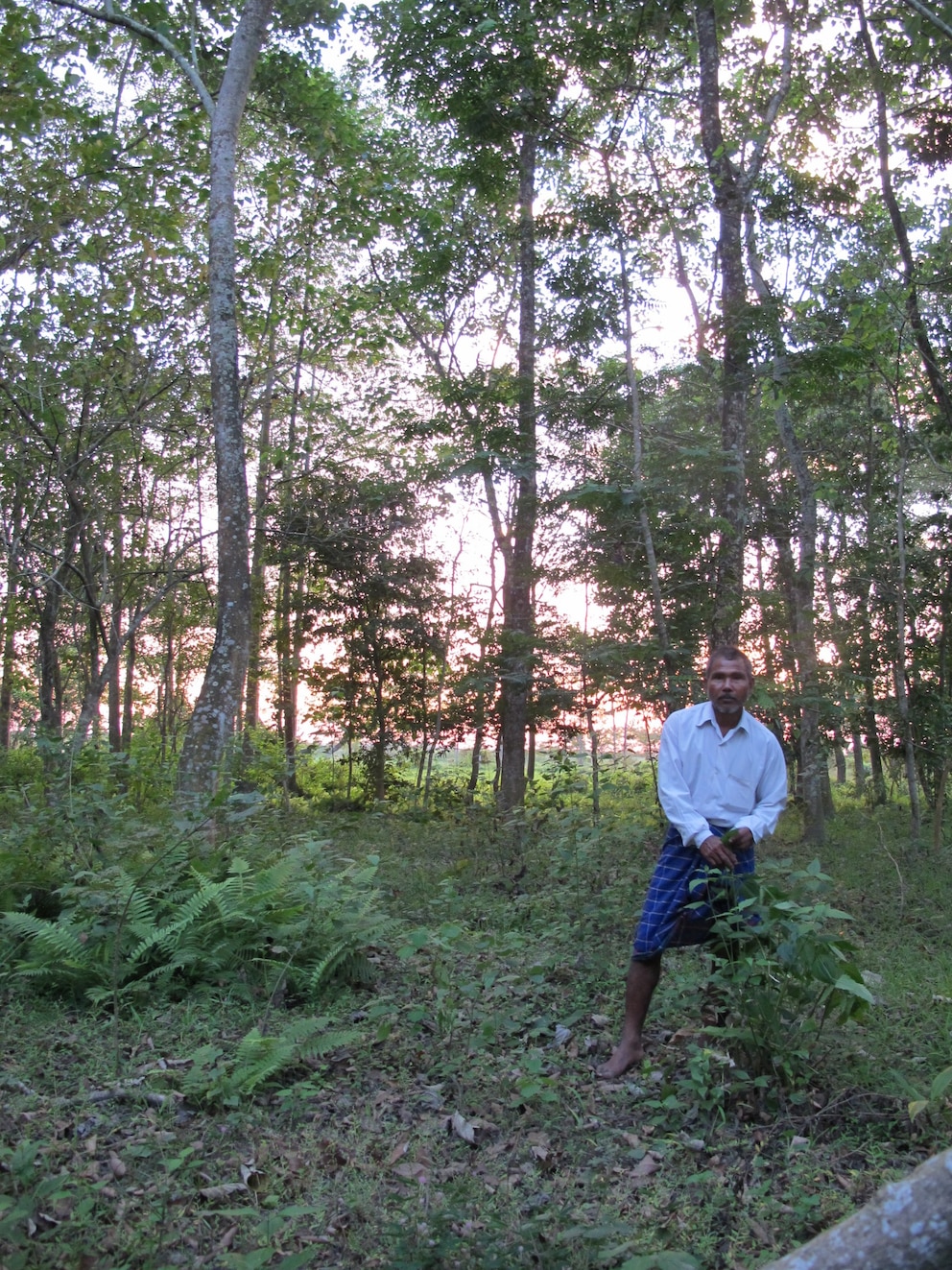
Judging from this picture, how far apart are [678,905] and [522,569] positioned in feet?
28.5

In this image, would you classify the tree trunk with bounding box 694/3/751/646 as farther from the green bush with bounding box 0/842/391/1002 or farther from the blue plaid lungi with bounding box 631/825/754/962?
the green bush with bounding box 0/842/391/1002

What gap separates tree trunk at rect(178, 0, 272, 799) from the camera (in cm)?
848

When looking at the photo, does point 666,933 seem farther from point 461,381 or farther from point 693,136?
point 693,136

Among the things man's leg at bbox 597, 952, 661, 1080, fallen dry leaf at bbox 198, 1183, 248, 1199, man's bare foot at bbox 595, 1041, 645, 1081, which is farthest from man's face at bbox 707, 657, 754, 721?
fallen dry leaf at bbox 198, 1183, 248, 1199

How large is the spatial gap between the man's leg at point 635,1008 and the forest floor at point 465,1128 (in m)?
0.11

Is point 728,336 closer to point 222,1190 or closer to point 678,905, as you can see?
point 678,905

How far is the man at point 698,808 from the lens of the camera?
13.9 feet

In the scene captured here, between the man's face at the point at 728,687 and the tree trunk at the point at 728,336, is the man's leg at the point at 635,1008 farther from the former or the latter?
the tree trunk at the point at 728,336

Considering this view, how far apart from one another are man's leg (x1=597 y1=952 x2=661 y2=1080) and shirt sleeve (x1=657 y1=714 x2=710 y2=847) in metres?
0.64

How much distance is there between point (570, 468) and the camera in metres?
13.5

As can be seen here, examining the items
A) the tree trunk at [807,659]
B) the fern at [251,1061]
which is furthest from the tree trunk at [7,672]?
the tree trunk at [807,659]

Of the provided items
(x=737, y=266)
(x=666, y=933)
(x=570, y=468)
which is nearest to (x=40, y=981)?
(x=666, y=933)

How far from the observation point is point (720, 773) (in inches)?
171

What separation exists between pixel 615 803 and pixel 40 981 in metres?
8.03
